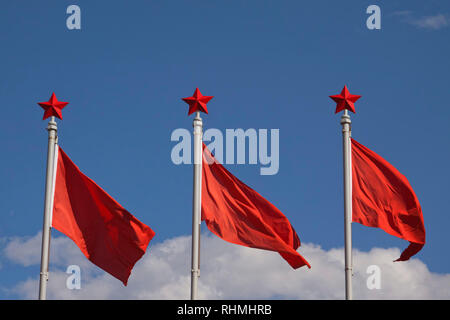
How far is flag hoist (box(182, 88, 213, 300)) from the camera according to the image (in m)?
29.3

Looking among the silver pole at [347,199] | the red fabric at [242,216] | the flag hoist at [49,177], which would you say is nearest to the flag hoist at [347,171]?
the silver pole at [347,199]

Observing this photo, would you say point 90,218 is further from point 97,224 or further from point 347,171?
point 347,171

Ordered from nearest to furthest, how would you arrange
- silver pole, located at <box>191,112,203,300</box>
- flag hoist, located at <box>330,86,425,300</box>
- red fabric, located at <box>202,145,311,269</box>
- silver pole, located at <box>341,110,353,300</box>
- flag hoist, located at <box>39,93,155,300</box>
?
silver pole, located at <box>191,112,203,300</box> < silver pole, located at <box>341,110,353,300</box> < flag hoist, located at <box>39,93,155,300</box> < red fabric, located at <box>202,145,311,269</box> < flag hoist, located at <box>330,86,425,300</box>

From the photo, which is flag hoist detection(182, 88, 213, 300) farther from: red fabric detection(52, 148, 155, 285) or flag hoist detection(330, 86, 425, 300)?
flag hoist detection(330, 86, 425, 300)

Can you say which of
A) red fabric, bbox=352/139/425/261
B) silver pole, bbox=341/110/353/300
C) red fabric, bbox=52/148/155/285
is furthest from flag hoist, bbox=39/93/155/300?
red fabric, bbox=352/139/425/261

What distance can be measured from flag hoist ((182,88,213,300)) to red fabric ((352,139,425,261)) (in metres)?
5.47

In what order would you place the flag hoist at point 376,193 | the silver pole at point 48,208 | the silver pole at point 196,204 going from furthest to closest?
1. the flag hoist at point 376,193
2. the silver pole at point 48,208
3. the silver pole at point 196,204

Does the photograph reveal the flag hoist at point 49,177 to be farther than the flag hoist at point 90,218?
No

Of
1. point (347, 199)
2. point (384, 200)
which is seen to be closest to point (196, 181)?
point (347, 199)

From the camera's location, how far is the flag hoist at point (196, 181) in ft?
96.3

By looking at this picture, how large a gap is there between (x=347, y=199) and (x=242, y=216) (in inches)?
142

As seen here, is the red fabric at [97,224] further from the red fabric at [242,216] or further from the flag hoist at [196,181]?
the red fabric at [242,216]
